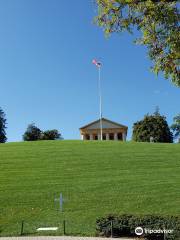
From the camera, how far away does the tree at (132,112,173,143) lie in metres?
104

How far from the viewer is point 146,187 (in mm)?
31734

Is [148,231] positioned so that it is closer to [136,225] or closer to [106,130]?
[136,225]

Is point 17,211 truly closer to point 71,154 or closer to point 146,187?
point 146,187

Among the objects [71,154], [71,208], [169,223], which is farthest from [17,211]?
[71,154]

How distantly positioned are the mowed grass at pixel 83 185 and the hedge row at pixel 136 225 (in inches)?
53.0

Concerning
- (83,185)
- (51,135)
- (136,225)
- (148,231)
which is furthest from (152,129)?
(148,231)

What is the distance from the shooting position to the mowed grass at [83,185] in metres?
25.9

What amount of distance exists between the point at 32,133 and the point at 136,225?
3960 inches

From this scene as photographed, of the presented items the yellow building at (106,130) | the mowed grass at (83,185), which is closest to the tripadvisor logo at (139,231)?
the mowed grass at (83,185)

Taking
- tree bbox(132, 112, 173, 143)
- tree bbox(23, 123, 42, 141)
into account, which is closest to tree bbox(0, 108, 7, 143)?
tree bbox(23, 123, 42, 141)

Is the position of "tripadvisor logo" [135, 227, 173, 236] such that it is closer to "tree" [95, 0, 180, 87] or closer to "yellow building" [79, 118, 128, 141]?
"tree" [95, 0, 180, 87]

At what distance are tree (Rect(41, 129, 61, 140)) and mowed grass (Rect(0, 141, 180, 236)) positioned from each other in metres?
68.1

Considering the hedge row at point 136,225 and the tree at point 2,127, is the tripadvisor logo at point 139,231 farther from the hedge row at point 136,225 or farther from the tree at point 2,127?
the tree at point 2,127

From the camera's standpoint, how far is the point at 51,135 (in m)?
118
